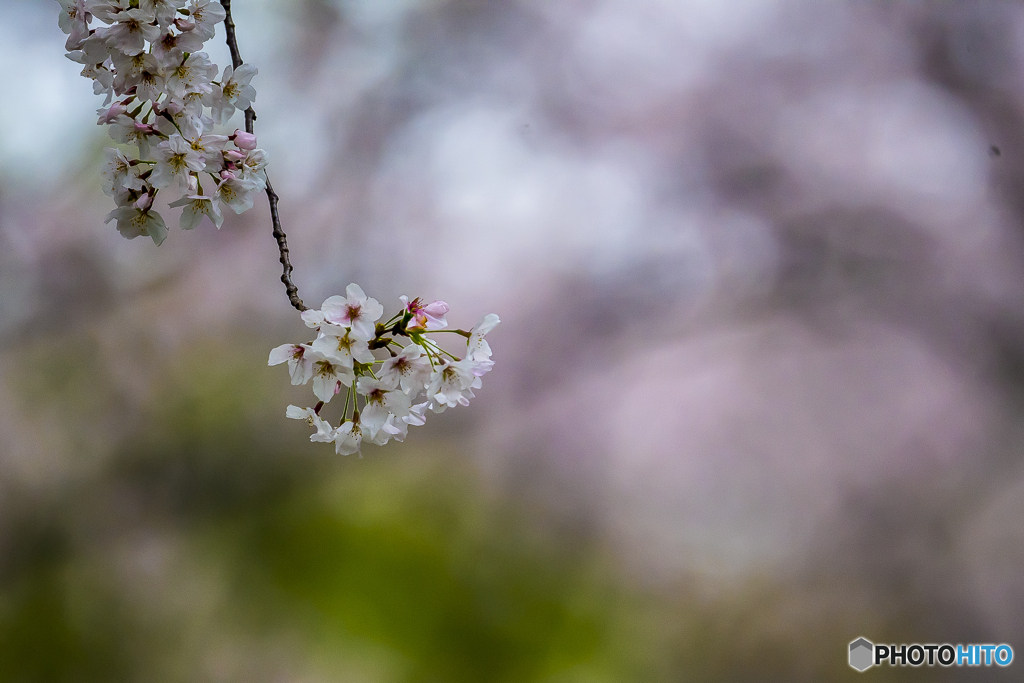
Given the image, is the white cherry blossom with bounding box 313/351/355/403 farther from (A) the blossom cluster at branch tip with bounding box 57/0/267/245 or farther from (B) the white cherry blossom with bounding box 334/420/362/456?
(A) the blossom cluster at branch tip with bounding box 57/0/267/245

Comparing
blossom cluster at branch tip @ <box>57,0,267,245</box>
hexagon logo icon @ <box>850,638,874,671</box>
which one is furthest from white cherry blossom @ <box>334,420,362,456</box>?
hexagon logo icon @ <box>850,638,874,671</box>

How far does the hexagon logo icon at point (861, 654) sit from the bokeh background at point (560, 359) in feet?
0.11

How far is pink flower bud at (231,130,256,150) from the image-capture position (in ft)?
2.38

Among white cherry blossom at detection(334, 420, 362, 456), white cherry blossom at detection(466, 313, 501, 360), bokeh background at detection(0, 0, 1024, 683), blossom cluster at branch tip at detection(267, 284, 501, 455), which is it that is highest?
bokeh background at detection(0, 0, 1024, 683)

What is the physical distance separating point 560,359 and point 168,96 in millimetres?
1299

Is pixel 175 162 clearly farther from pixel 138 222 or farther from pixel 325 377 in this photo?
pixel 325 377

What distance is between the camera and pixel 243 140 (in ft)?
2.38

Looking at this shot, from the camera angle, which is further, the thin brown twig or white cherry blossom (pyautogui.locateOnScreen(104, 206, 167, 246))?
white cherry blossom (pyautogui.locateOnScreen(104, 206, 167, 246))

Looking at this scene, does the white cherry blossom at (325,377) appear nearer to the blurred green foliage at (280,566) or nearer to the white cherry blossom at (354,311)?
the white cherry blossom at (354,311)

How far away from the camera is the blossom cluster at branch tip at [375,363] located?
625 millimetres

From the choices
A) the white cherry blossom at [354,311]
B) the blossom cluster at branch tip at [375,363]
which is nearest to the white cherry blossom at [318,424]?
the blossom cluster at branch tip at [375,363]

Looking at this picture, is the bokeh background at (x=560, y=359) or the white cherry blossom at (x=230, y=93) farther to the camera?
the bokeh background at (x=560, y=359)

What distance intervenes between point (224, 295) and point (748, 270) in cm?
146

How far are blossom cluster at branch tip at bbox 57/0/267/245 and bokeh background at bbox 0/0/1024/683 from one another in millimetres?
1168
